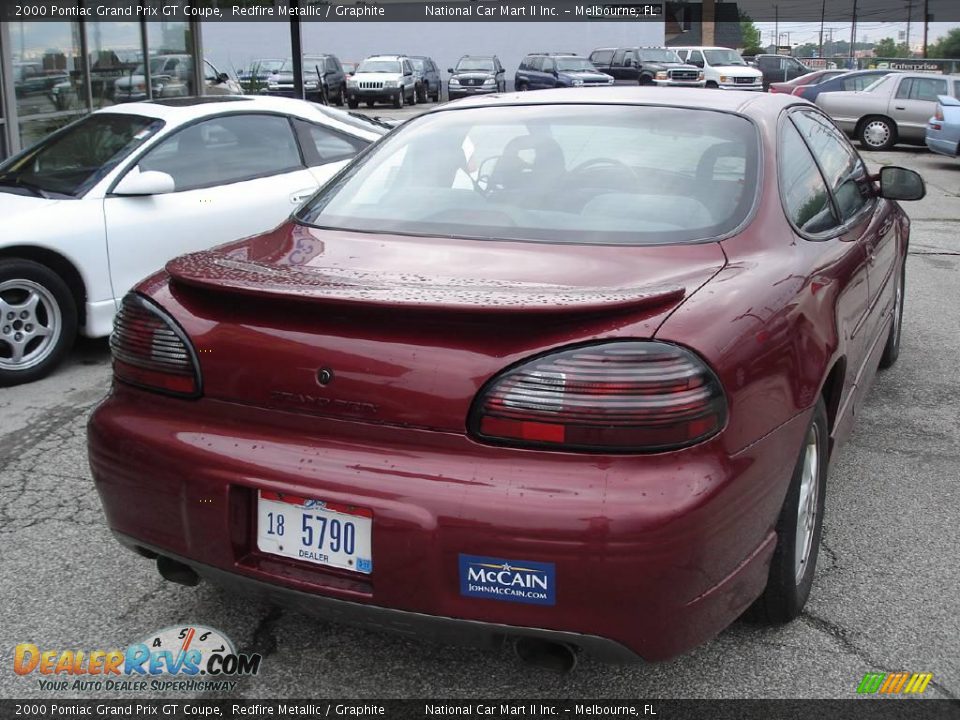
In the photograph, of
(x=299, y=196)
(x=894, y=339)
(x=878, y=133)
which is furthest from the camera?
(x=878, y=133)

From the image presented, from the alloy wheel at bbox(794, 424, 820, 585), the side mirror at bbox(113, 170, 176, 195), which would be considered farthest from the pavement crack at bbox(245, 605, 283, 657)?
the side mirror at bbox(113, 170, 176, 195)

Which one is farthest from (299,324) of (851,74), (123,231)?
(851,74)

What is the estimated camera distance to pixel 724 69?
111ft

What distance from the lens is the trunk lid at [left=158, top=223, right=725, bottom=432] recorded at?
228 cm

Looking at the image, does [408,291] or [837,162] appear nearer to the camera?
[408,291]

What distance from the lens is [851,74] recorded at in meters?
20.9

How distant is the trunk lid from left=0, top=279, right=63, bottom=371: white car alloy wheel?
3.01 metres

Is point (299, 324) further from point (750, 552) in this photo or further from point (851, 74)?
point (851, 74)

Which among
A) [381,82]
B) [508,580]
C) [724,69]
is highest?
[724,69]

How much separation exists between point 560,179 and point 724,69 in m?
32.9

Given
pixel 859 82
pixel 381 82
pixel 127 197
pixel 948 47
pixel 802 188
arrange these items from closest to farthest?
pixel 802 188 → pixel 127 197 → pixel 859 82 → pixel 381 82 → pixel 948 47

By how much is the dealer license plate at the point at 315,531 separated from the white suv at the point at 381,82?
31.4 metres

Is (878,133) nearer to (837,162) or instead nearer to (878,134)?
(878,134)

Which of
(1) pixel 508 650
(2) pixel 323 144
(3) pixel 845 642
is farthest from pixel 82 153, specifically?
(3) pixel 845 642
